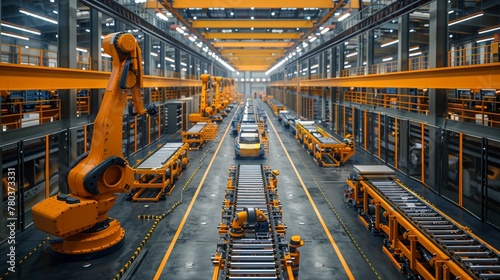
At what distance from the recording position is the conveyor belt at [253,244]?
546 centimetres

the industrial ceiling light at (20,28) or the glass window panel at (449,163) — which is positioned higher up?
the industrial ceiling light at (20,28)

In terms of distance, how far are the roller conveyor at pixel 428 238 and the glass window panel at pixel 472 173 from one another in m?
2.19

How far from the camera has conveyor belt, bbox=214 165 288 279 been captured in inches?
215

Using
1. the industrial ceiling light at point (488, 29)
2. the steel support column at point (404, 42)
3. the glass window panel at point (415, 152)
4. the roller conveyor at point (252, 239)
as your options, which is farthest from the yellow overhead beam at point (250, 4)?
the roller conveyor at point (252, 239)

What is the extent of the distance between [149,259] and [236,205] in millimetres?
2091

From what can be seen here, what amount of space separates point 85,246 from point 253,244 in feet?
11.8

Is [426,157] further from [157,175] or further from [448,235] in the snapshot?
[157,175]

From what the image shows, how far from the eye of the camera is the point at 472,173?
10500 mm

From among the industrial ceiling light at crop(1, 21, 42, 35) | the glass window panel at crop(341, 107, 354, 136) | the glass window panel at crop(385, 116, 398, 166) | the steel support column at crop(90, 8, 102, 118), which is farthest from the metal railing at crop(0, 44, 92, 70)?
the glass window panel at crop(341, 107, 354, 136)

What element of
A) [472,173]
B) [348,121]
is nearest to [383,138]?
[472,173]

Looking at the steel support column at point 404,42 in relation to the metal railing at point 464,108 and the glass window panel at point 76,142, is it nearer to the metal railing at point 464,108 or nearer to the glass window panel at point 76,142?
the metal railing at point 464,108

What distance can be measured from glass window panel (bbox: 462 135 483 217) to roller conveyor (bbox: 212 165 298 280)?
5361mm

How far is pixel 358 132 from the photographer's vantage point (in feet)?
70.5

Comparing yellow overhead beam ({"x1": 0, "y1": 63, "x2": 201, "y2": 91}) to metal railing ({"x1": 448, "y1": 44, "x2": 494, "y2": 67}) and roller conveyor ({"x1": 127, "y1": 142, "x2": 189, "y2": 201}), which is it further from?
metal railing ({"x1": 448, "y1": 44, "x2": 494, "y2": 67})
